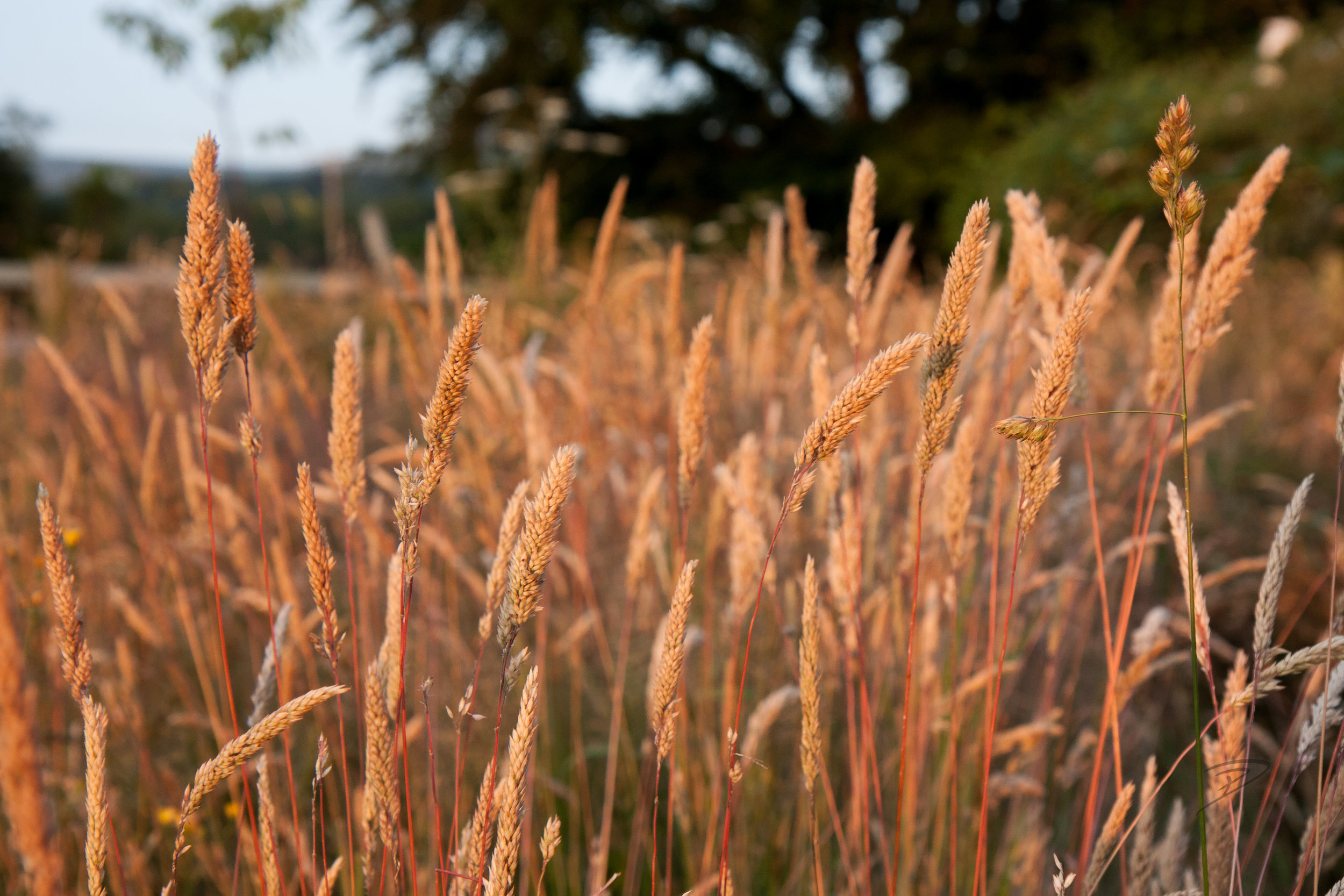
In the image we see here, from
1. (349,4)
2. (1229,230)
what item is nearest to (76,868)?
(1229,230)

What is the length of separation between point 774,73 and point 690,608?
46.3 ft

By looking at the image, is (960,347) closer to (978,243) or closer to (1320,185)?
(978,243)

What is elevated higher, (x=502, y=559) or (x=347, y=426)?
(x=347, y=426)

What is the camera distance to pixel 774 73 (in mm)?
13594

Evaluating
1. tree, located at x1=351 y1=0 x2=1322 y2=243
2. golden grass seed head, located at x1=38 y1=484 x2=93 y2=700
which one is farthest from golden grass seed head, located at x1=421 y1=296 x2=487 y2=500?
tree, located at x1=351 y1=0 x2=1322 y2=243

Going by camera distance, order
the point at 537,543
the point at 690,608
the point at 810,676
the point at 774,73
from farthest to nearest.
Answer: the point at 774,73
the point at 690,608
the point at 810,676
the point at 537,543

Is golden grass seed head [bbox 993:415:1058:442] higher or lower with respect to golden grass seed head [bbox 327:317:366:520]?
lower

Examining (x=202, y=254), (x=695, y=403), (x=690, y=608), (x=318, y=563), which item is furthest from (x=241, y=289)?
(x=690, y=608)

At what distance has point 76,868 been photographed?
1.20 meters

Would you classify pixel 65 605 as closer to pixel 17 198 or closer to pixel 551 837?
pixel 551 837

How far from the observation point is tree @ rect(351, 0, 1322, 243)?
1137 cm

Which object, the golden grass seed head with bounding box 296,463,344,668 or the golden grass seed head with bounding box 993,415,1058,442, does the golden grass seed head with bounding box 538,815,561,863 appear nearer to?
the golden grass seed head with bounding box 296,463,344,668

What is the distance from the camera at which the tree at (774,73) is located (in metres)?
11.4

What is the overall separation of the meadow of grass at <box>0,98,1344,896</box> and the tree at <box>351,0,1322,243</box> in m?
9.77
